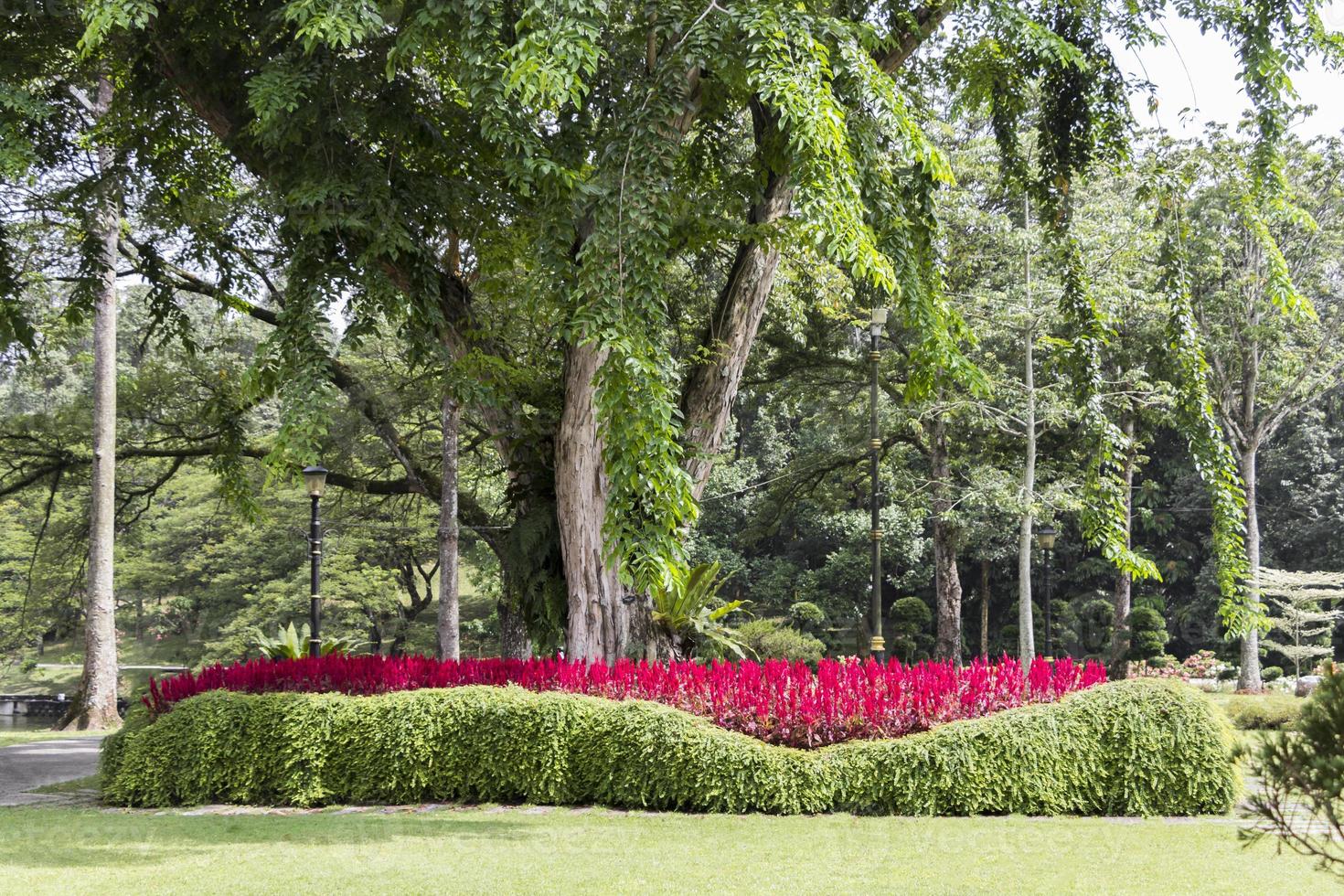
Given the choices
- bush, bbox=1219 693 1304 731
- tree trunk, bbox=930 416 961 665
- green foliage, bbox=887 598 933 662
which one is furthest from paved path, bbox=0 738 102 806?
green foliage, bbox=887 598 933 662

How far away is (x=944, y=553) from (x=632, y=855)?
2096 cm

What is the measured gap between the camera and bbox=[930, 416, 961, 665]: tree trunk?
25.2 meters

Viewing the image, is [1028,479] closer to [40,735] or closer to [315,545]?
[315,545]

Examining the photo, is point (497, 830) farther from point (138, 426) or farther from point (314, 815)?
point (138, 426)

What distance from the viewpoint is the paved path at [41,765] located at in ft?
34.0

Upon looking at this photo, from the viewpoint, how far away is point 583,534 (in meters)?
10.7

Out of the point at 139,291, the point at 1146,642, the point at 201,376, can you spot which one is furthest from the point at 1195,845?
the point at 139,291

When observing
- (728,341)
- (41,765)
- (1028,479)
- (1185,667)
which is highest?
(728,341)

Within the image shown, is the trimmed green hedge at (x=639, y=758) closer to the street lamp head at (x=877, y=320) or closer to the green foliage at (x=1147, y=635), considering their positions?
the street lamp head at (x=877, y=320)

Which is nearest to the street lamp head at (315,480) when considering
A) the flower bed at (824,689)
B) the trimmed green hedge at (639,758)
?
the trimmed green hedge at (639,758)

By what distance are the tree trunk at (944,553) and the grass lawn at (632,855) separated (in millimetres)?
17522

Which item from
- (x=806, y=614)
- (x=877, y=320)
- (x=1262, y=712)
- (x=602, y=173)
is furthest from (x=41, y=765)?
(x=806, y=614)

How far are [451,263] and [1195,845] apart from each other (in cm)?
1102

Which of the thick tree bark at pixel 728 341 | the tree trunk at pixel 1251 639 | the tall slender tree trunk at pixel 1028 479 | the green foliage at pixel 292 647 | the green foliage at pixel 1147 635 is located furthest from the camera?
the green foliage at pixel 1147 635
